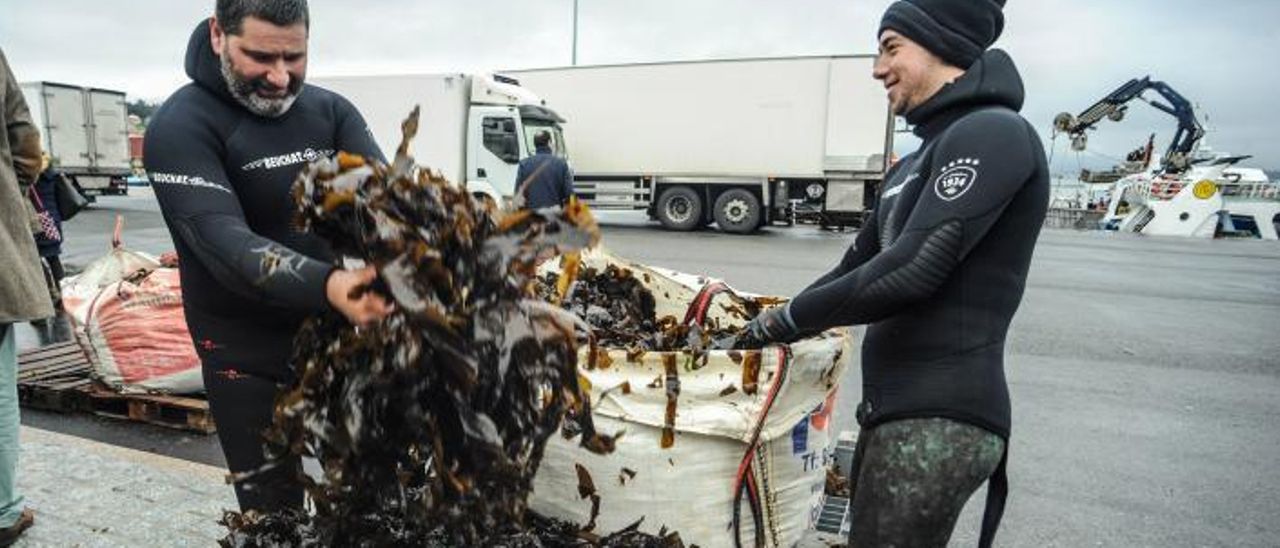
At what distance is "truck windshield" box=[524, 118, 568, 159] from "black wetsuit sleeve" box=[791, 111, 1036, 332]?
12899 millimetres

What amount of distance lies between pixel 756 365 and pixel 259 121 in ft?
4.82

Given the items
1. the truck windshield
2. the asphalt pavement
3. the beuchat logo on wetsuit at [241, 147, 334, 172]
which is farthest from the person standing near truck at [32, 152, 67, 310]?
the truck windshield

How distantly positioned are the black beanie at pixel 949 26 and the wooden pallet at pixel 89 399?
12.1 ft

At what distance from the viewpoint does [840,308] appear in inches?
68.2

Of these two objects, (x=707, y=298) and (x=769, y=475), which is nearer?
(x=769, y=475)

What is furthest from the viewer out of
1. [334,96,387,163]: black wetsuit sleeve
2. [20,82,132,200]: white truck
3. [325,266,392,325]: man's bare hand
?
[20,82,132,200]: white truck

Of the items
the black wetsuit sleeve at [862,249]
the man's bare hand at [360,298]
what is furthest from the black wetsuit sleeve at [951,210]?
the man's bare hand at [360,298]

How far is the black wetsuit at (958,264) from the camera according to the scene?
62.0 inches

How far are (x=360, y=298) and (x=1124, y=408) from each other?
17.4 feet

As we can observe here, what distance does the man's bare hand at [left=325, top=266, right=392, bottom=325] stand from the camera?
4.25 feet

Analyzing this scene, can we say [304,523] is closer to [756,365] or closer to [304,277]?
[304,277]

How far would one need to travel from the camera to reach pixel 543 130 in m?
14.5

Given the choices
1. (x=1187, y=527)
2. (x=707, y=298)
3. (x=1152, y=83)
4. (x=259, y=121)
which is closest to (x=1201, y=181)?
Result: (x=1152, y=83)

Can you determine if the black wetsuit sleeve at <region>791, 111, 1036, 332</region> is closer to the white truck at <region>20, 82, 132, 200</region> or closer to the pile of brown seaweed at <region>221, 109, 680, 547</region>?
the pile of brown seaweed at <region>221, 109, 680, 547</region>
